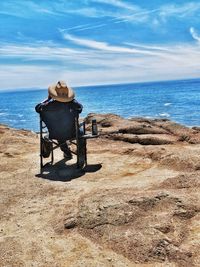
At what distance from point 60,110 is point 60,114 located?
119 millimetres

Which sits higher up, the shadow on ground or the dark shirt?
the dark shirt

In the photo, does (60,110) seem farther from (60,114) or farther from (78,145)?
(78,145)

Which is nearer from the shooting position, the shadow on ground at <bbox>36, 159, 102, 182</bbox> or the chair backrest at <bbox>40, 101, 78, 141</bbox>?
the shadow on ground at <bbox>36, 159, 102, 182</bbox>

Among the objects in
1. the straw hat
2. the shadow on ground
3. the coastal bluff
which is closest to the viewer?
the coastal bluff

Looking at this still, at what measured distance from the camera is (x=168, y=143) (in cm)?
1501

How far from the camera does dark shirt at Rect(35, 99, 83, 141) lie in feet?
39.6

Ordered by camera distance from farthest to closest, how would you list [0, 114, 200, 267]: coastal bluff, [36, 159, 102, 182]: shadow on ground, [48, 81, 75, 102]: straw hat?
[48, 81, 75, 102]: straw hat, [36, 159, 102, 182]: shadow on ground, [0, 114, 200, 267]: coastal bluff

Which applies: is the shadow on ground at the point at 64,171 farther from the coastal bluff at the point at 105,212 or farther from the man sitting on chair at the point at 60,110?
the man sitting on chair at the point at 60,110

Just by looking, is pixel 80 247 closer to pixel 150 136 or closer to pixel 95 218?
pixel 95 218

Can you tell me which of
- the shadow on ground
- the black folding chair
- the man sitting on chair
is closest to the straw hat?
the man sitting on chair

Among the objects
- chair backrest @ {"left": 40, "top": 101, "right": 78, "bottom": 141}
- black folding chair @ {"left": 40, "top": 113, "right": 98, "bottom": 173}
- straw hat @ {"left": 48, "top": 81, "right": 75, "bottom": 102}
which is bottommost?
black folding chair @ {"left": 40, "top": 113, "right": 98, "bottom": 173}

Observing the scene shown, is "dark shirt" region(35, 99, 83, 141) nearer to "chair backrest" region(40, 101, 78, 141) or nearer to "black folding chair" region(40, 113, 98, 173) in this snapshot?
"chair backrest" region(40, 101, 78, 141)

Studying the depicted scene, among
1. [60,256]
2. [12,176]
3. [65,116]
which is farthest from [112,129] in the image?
[60,256]

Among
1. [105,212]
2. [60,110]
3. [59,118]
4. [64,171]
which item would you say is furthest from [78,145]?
[105,212]
